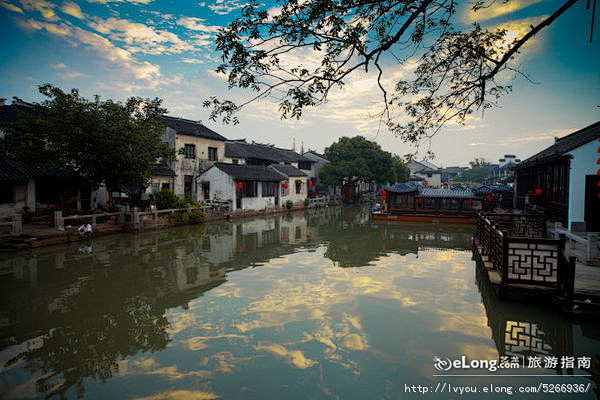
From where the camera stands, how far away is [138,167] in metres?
15.0

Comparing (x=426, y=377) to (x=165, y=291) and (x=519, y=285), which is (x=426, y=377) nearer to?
(x=519, y=285)

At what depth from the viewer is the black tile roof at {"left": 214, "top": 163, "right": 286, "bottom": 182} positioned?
23.3 m

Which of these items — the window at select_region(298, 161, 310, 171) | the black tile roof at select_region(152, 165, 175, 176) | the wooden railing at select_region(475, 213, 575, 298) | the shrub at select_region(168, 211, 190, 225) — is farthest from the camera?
the window at select_region(298, 161, 310, 171)

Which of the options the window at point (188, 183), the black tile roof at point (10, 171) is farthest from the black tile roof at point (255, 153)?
the black tile roof at point (10, 171)

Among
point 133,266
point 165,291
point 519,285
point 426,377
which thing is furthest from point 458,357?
point 133,266

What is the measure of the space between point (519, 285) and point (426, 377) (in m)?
3.28

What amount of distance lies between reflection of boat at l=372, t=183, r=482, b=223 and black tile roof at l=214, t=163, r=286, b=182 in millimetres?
8945

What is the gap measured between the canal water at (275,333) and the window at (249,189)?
46.6 feet

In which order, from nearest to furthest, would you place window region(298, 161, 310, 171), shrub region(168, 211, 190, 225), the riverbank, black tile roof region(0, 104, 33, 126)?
the riverbank < black tile roof region(0, 104, 33, 126) < shrub region(168, 211, 190, 225) < window region(298, 161, 310, 171)

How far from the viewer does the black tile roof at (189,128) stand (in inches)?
927

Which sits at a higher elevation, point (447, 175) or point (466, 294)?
point (447, 175)

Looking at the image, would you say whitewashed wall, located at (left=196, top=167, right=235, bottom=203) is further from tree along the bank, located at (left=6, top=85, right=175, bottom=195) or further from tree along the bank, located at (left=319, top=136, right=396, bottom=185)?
tree along the bank, located at (left=319, top=136, right=396, bottom=185)

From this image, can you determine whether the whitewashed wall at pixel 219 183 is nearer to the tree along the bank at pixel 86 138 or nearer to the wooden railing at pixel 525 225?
the tree along the bank at pixel 86 138

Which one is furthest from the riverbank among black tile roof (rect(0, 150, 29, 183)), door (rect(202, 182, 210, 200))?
door (rect(202, 182, 210, 200))
